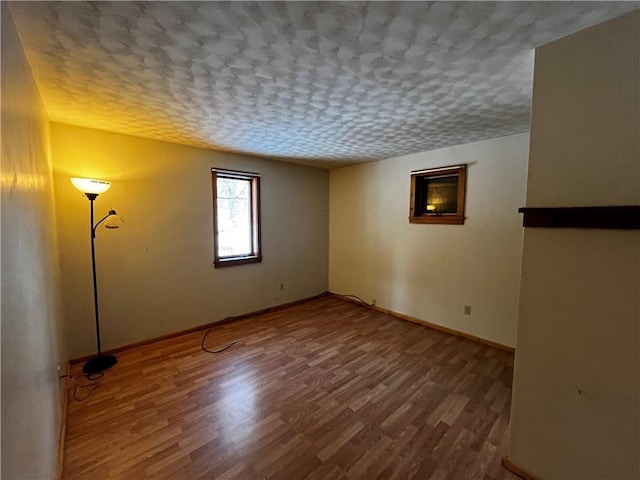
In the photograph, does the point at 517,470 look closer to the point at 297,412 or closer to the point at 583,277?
the point at 583,277

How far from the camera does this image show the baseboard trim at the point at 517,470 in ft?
4.85

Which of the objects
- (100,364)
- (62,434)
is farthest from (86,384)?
(62,434)

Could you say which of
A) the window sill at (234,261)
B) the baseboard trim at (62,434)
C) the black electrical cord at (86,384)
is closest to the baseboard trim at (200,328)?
the black electrical cord at (86,384)

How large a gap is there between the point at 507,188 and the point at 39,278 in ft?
12.8

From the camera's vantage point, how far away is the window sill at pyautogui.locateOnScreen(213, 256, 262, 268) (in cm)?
353

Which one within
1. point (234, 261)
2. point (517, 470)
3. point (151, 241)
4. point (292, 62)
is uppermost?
point (292, 62)

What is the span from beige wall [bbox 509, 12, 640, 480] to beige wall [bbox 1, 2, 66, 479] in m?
2.19

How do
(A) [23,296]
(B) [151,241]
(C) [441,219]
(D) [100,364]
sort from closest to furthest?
1. (A) [23,296]
2. (D) [100,364]
3. (B) [151,241]
4. (C) [441,219]

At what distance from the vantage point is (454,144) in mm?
3150

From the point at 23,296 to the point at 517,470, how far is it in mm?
2620

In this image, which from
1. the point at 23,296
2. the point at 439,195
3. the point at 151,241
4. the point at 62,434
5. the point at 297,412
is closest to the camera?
the point at 23,296

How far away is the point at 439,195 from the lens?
3.47m

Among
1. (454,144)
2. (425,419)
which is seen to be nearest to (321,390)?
(425,419)

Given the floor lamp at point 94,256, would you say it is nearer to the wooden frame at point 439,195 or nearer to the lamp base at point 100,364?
the lamp base at point 100,364
